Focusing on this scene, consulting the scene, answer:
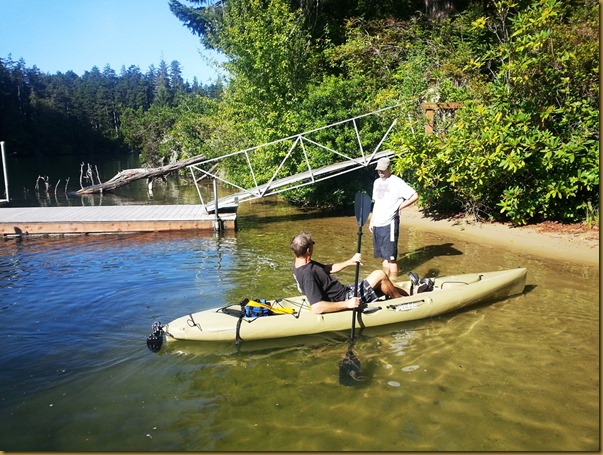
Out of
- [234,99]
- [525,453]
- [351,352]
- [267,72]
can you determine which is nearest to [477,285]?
[351,352]

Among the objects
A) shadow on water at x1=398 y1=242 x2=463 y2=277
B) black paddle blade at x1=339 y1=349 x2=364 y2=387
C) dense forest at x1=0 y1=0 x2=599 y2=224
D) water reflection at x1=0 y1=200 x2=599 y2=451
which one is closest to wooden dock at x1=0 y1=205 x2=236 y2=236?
dense forest at x1=0 y1=0 x2=599 y2=224

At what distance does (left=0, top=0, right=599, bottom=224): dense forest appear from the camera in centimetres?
873

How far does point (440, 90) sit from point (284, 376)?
31.0 ft

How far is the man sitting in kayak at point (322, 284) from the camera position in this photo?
4.71 m

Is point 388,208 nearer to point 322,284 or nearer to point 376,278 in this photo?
point 376,278

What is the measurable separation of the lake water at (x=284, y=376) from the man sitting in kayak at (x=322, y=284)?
1.48 ft

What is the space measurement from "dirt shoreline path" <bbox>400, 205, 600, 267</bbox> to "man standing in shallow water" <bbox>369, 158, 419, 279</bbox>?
3.48 m

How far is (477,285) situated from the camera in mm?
5844

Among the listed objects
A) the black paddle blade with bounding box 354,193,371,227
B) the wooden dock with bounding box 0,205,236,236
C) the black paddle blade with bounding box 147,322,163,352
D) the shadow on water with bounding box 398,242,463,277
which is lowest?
the black paddle blade with bounding box 147,322,163,352

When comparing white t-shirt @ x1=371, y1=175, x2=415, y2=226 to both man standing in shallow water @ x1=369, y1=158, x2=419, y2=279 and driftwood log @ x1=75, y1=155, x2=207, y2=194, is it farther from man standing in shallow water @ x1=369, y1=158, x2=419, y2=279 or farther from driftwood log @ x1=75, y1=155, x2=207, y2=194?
driftwood log @ x1=75, y1=155, x2=207, y2=194

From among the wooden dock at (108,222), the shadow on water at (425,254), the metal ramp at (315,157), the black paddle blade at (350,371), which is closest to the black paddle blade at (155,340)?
the black paddle blade at (350,371)

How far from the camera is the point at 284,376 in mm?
4336

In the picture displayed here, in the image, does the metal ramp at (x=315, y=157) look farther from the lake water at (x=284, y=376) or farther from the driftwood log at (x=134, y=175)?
the driftwood log at (x=134, y=175)

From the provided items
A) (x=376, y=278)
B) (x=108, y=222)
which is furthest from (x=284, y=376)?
(x=108, y=222)
